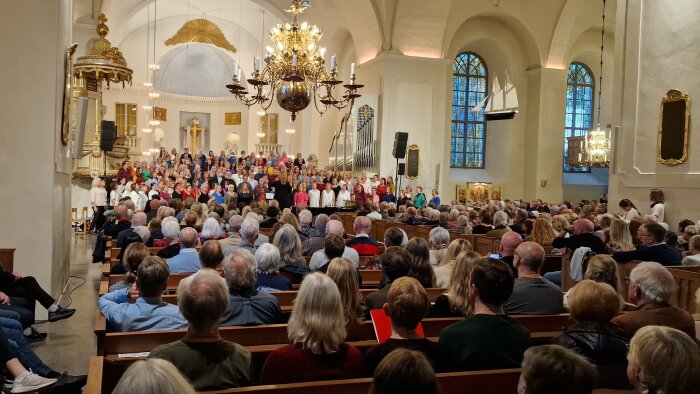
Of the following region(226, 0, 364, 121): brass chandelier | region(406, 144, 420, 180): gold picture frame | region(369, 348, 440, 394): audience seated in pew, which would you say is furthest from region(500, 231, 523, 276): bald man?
region(406, 144, 420, 180): gold picture frame

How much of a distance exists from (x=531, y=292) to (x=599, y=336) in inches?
54.9

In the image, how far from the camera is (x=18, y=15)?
6.72m

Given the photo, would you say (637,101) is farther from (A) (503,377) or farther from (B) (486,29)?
(A) (503,377)

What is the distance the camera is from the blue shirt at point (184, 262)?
5.73 meters

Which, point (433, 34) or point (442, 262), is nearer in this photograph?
point (442, 262)

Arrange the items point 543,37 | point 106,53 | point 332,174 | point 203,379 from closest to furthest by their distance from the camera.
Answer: point 203,379
point 106,53
point 332,174
point 543,37

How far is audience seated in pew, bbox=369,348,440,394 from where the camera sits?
5.35ft

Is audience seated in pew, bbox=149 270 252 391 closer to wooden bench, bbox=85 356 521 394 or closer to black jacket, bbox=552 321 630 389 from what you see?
wooden bench, bbox=85 356 521 394

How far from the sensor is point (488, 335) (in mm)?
2986

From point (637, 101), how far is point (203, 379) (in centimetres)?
1326

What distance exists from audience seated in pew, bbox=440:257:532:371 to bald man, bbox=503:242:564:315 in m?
1.19

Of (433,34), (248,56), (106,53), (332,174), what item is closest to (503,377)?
(106,53)

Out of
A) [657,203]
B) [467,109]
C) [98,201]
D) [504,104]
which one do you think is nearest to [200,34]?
[467,109]

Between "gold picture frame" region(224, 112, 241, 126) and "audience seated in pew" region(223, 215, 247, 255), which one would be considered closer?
"audience seated in pew" region(223, 215, 247, 255)
